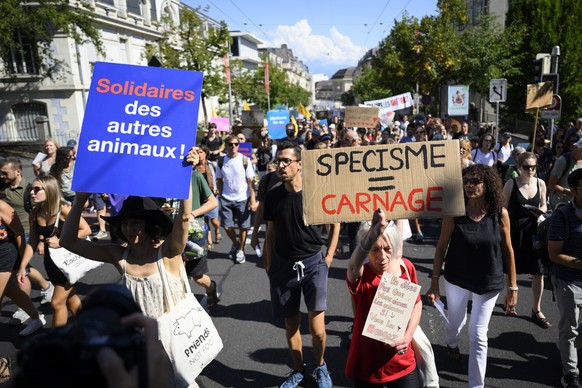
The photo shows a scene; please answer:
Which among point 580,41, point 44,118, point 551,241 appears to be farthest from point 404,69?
point 551,241

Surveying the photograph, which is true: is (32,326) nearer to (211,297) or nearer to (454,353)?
(211,297)

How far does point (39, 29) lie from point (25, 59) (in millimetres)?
6175

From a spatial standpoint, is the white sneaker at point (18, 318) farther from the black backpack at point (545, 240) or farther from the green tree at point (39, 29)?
the green tree at point (39, 29)

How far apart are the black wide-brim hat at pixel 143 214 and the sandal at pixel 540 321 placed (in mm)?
3978

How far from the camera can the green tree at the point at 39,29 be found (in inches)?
760

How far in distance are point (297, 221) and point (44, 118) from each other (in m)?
27.5

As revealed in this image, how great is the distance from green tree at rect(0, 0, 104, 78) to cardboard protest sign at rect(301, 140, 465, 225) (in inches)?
846

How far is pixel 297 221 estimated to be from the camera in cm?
353

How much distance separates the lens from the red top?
2559 millimetres

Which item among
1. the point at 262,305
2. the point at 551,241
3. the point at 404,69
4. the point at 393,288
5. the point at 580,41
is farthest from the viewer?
the point at 404,69

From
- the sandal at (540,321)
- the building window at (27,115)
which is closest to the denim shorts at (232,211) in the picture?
the sandal at (540,321)

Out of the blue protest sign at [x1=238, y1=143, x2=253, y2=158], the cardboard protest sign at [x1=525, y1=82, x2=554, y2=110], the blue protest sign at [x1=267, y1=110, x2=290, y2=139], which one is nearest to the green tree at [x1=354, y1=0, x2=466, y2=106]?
the blue protest sign at [x1=267, y1=110, x2=290, y2=139]

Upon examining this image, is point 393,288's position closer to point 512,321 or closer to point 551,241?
point 551,241

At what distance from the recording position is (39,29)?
20.9m
